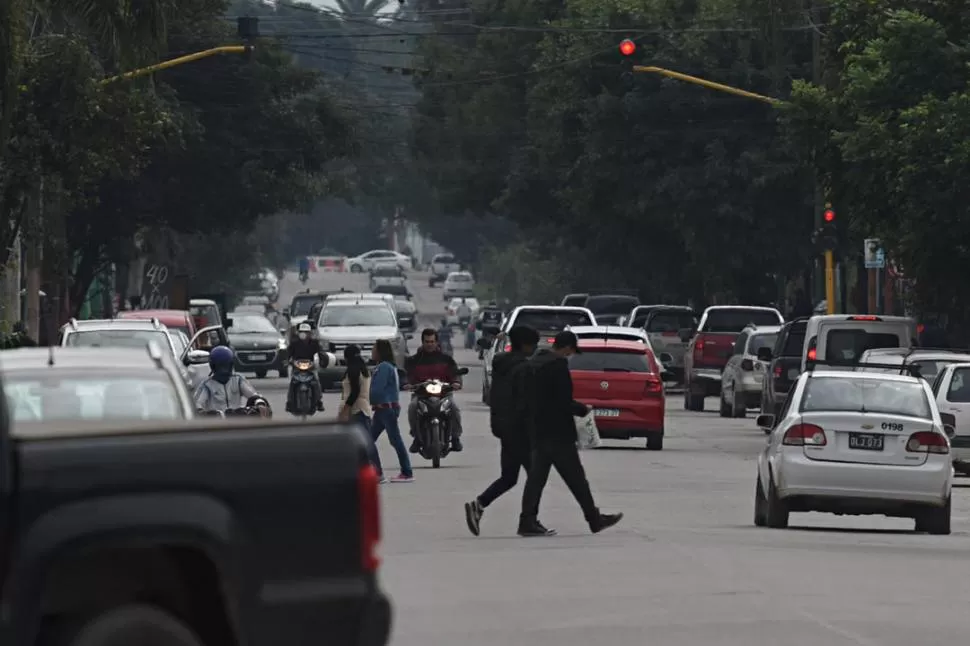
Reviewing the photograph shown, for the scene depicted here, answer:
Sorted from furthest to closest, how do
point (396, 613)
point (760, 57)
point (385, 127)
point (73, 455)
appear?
1. point (385, 127)
2. point (760, 57)
3. point (396, 613)
4. point (73, 455)

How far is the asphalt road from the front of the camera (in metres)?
13.8

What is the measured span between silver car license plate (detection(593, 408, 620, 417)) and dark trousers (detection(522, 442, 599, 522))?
45.5ft

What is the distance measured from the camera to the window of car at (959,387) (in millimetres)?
28312

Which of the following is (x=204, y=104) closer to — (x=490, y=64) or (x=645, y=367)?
(x=490, y=64)

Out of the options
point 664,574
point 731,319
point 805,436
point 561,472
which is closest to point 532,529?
point 561,472

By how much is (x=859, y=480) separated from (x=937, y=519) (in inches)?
34.6

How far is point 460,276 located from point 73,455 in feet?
444

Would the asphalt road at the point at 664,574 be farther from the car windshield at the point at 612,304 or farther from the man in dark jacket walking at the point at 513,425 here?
the car windshield at the point at 612,304

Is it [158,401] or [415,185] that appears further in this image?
[415,185]

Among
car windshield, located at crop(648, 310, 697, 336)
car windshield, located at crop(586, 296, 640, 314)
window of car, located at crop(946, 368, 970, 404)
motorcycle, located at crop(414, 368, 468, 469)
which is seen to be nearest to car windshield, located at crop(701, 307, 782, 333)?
car windshield, located at crop(648, 310, 697, 336)

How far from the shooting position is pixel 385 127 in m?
159

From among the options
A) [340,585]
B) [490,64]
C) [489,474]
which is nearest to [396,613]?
[340,585]

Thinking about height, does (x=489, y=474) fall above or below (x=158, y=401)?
below

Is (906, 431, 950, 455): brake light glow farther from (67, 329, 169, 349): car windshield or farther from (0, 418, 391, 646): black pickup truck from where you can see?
(67, 329, 169, 349): car windshield
